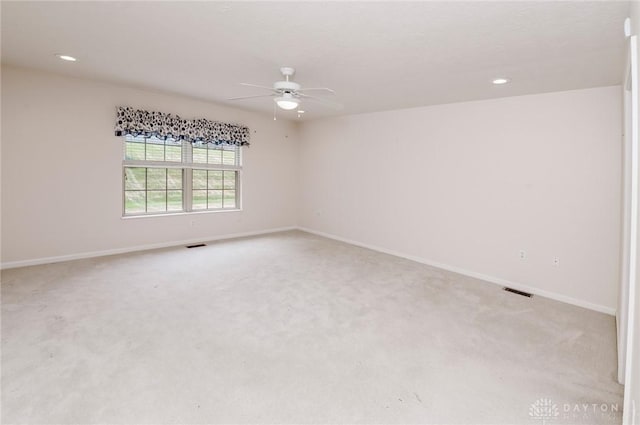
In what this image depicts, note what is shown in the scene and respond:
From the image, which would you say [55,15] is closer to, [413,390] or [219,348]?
[219,348]

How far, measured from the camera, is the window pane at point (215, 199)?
5871 mm

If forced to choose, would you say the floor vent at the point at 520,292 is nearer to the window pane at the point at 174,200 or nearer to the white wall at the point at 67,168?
the white wall at the point at 67,168

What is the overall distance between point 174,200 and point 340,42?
4040 millimetres

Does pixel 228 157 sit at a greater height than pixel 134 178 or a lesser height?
greater

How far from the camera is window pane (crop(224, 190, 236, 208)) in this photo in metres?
6.06

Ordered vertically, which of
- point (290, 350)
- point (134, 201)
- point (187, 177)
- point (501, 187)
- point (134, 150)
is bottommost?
point (290, 350)

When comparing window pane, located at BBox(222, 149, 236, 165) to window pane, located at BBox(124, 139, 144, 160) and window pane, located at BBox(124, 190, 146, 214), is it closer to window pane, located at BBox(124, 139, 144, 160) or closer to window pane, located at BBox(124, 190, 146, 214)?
window pane, located at BBox(124, 139, 144, 160)

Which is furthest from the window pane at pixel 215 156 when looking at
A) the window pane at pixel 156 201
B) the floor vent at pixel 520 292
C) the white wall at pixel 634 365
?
the white wall at pixel 634 365

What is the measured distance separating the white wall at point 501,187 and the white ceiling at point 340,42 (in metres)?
0.40

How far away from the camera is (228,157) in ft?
19.7

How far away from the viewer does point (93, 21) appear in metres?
2.44

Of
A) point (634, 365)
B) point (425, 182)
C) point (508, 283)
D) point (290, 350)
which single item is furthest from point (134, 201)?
point (634, 365)

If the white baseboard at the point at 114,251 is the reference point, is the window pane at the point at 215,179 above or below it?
above

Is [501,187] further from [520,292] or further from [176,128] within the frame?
[176,128]
